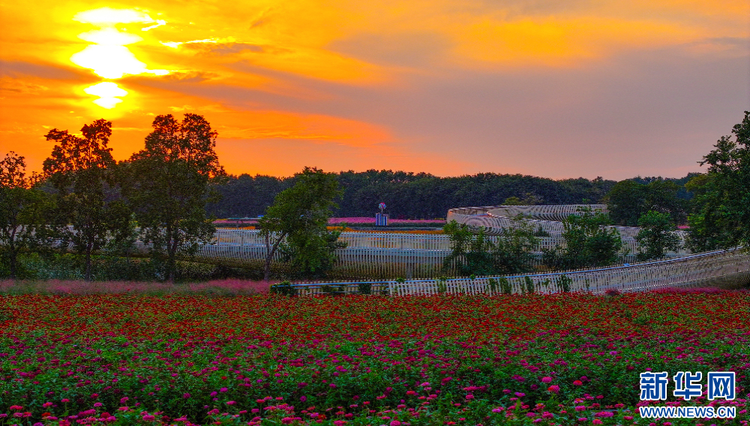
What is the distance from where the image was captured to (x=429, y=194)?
263 feet

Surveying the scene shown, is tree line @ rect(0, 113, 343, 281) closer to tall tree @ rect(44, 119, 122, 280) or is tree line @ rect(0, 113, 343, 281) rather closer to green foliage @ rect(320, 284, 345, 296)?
tall tree @ rect(44, 119, 122, 280)

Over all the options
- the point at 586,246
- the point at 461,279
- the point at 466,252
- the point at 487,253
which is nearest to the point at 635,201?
the point at 586,246

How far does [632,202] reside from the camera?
5534cm

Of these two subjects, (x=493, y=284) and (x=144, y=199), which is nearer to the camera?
(x=493, y=284)

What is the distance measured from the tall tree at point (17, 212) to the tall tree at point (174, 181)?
4027 mm

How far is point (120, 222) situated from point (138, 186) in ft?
8.82

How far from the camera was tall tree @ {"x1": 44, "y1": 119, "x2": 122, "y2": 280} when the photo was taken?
30.6m

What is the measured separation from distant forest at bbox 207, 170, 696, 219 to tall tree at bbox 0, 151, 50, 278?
47.0 metres

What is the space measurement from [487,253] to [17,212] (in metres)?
22.0

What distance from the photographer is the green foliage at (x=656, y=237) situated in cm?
3116

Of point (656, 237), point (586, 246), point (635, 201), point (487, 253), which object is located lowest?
point (487, 253)

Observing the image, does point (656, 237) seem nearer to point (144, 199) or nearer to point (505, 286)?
point (505, 286)

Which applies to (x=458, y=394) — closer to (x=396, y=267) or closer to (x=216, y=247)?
(x=396, y=267)

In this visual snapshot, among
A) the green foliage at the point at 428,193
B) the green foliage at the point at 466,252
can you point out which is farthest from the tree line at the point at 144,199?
the green foliage at the point at 428,193
